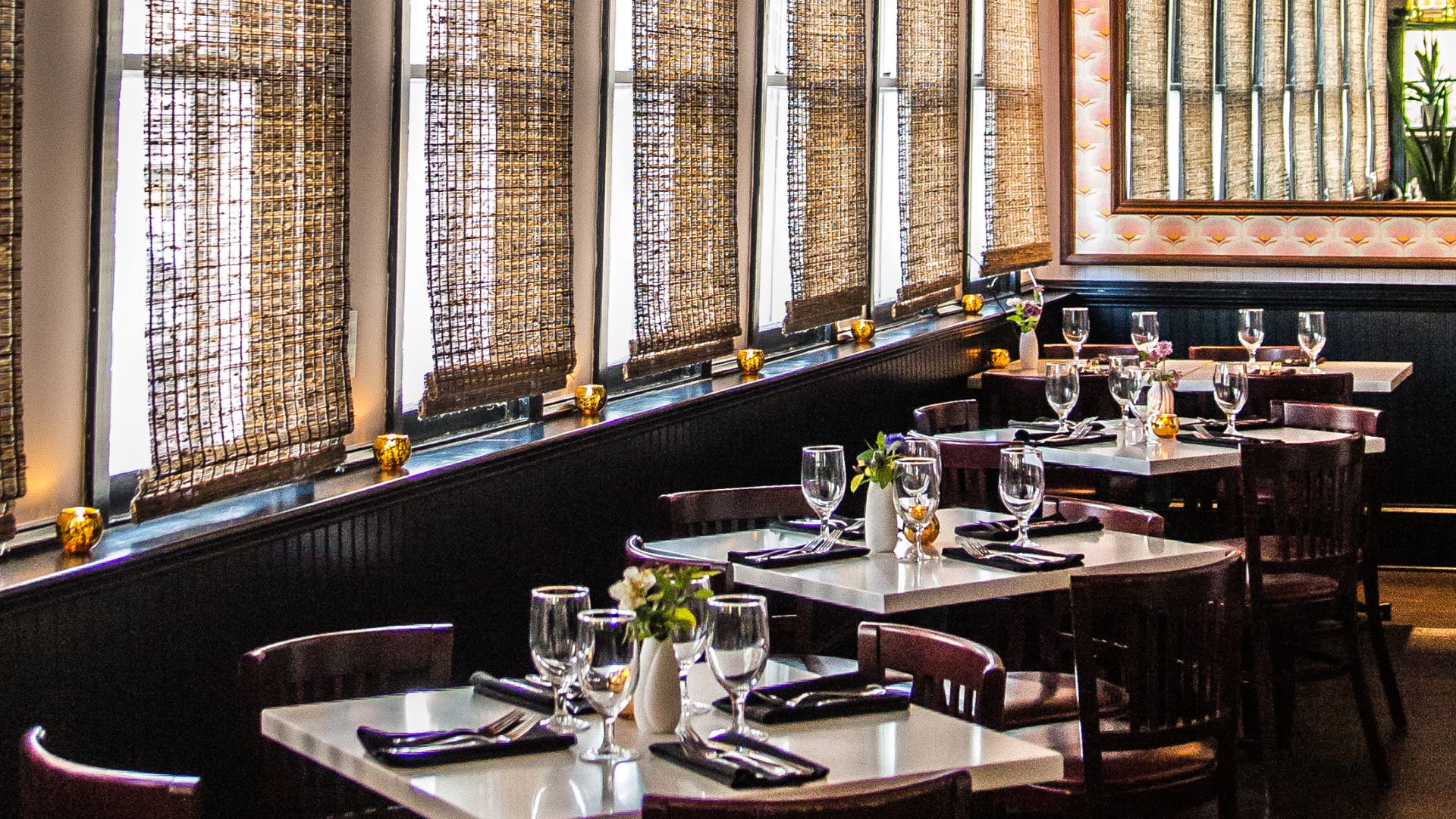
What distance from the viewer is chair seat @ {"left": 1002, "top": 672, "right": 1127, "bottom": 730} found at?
3.73 m

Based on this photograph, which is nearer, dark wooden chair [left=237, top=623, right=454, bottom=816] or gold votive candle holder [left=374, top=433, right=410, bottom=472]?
dark wooden chair [left=237, top=623, right=454, bottom=816]

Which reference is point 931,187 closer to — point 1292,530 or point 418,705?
point 1292,530

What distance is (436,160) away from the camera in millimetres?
3990

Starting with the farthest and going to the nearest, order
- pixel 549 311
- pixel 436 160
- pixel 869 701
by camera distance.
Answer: pixel 549 311
pixel 436 160
pixel 869 701

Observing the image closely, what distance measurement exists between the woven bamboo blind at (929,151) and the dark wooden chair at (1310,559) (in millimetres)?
2581

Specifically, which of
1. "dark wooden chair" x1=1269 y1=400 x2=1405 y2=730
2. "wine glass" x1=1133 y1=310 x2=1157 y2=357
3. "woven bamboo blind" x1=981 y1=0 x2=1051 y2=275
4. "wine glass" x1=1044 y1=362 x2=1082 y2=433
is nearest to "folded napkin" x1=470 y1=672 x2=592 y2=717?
"wine glass" x1=1044 y1=362 x2=1082 y2=433

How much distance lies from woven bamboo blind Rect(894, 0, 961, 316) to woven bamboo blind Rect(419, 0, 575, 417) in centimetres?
293

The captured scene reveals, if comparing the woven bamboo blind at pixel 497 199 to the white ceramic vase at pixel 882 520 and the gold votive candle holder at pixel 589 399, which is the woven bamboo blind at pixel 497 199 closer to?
the gold votive candle holder at pixel 589 399

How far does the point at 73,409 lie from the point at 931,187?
4.95m

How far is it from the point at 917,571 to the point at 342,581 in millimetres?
1220

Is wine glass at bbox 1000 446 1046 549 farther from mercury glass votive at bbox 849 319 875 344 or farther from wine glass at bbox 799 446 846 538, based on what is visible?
mercury glass votive at bbox 849 319 875 344

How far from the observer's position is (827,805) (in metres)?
2.03

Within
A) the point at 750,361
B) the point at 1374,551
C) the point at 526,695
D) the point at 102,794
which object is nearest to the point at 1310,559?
the point at 1374,551

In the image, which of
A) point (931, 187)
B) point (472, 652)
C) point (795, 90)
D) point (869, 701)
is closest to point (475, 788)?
point (869, 701)
